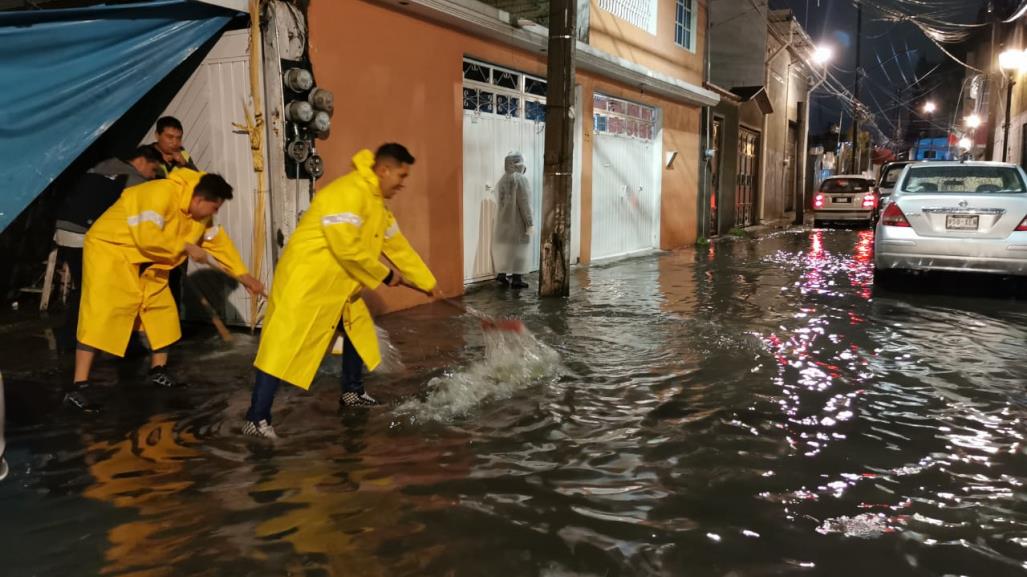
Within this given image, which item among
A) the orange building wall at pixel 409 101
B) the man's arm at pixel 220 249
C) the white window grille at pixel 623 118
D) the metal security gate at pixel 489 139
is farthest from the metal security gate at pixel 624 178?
the man's arm at pixel 220 249

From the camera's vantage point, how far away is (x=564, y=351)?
20.8ft

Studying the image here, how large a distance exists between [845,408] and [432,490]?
2810mm

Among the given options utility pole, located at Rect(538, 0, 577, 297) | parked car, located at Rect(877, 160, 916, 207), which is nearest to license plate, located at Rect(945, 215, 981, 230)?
utility pole, located at Rect(538, 0, 577, 297)

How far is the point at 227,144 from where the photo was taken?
6.71 meters

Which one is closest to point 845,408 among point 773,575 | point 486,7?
point 773,575

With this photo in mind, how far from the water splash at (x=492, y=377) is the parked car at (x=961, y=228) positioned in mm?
5321

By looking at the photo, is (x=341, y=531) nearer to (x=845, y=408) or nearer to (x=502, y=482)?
(x=502, y=482)

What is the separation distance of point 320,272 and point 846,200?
21.0 m

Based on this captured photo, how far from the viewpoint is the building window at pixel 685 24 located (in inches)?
640

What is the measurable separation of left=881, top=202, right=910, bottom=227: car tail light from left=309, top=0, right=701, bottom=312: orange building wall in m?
5.09

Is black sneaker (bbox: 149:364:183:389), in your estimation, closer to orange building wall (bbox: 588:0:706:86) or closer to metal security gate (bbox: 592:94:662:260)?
metal security gate (bbox: 592:94:662:260)

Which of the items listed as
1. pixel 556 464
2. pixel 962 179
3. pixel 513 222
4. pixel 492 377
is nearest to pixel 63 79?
pixel 492 377

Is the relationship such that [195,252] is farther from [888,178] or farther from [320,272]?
[888,178]

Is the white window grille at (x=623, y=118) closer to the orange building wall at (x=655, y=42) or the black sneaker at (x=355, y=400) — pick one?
the orange building wall at (x=655, y=42)
